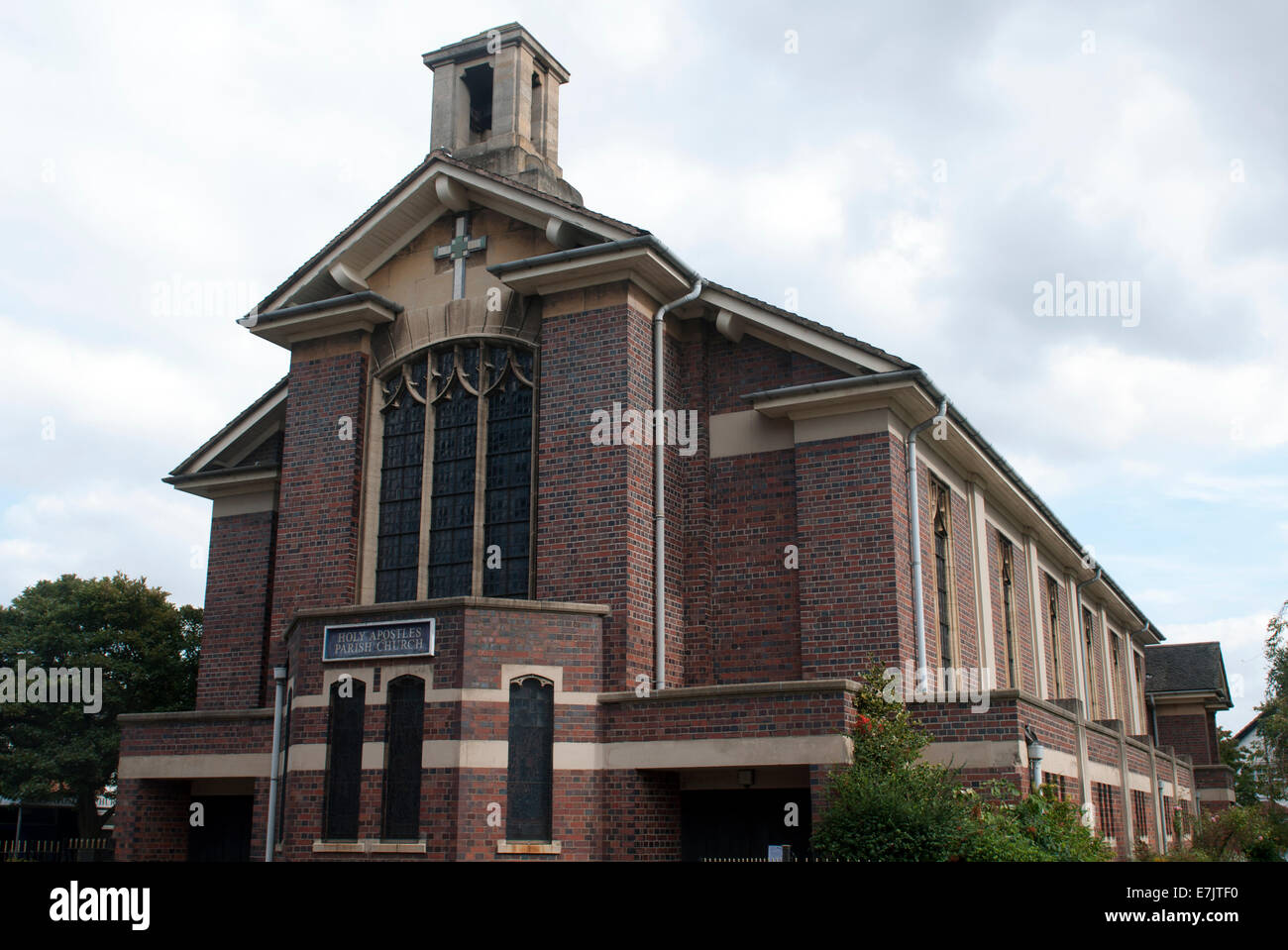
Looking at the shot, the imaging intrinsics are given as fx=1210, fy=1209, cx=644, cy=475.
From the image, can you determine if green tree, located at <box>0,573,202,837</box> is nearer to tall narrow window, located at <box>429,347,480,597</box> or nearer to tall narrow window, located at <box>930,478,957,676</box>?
tall narrow window, located at <box>429,347,480,597</box>

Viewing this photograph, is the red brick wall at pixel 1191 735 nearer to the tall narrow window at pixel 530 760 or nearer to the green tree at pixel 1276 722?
the green tree at pixel 1276 722

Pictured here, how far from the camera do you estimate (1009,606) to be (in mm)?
24266

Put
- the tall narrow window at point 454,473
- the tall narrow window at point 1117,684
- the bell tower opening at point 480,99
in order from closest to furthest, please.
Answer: the tall narrow window at point 454,473 < the bell tower opening at point 480,99 < the tall narrow window at point 1117,684

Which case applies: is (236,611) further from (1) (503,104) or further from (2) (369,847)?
(1) (503,104)

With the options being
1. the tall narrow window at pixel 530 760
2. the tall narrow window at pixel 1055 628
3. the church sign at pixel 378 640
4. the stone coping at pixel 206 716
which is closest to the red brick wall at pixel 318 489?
the stone coping at pixel 206 716

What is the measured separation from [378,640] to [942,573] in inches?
370

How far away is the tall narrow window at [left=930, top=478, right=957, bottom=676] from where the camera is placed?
19781 millimetres

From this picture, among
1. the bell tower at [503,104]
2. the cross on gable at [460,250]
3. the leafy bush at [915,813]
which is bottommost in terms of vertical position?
the leafy bush at [915,813]

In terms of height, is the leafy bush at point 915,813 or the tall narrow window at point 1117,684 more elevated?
the tall narrow window at point 1117,684
